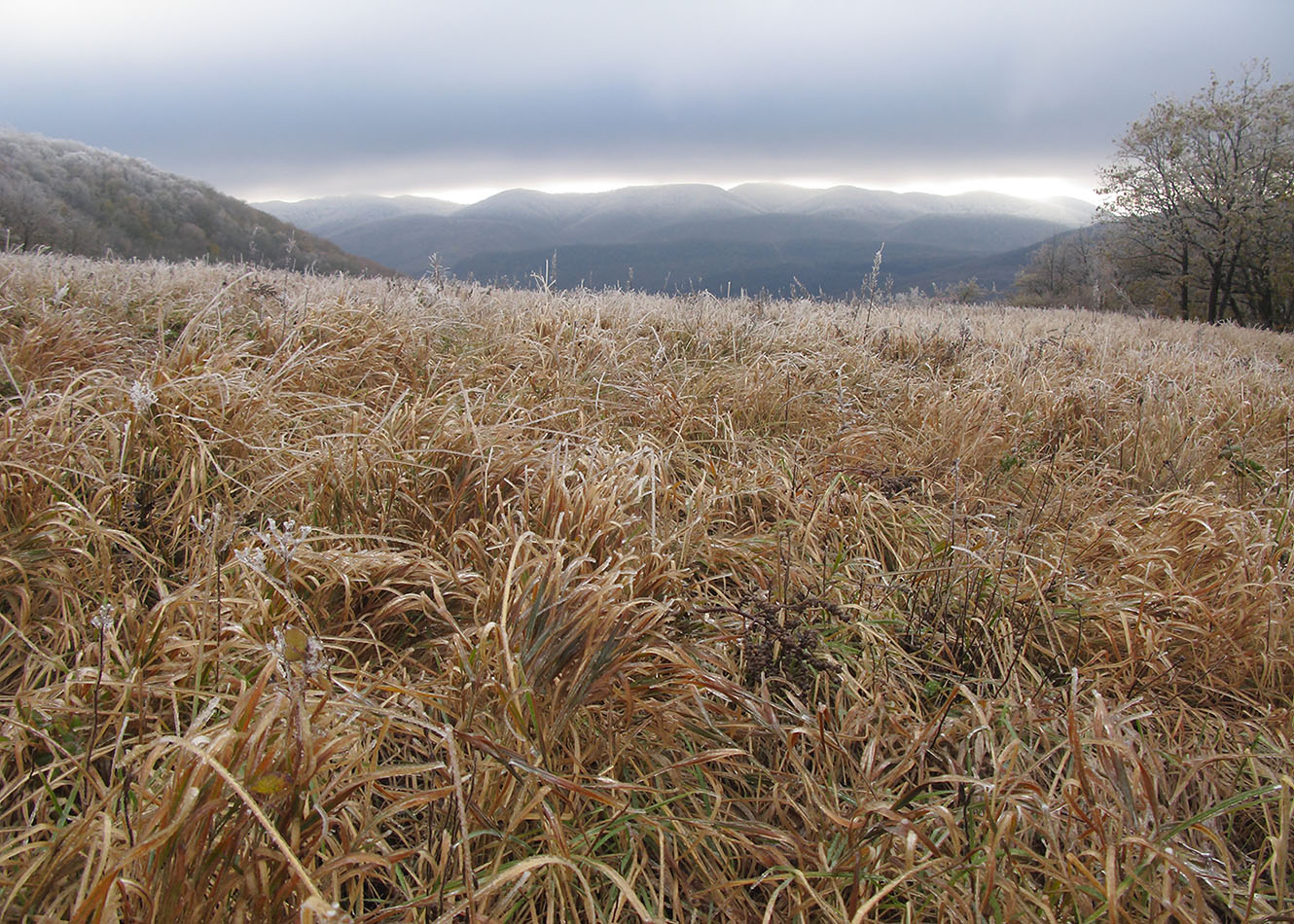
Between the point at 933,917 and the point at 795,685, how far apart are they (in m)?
0.72

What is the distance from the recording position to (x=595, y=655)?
190 cm

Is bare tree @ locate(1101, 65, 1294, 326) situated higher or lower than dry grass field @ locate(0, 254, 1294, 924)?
higher

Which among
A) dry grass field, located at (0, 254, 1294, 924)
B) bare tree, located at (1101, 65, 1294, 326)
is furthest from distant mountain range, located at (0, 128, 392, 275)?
bare tree, located at (1101, 65, 1294, 326)

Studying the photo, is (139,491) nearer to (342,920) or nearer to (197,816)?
(197,816)

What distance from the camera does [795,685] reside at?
2186 mm

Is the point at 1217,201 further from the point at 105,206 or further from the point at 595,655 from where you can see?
the point at 105,206

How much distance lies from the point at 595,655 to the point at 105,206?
40.4m


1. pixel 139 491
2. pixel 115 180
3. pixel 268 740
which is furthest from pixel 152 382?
pixel 115 180

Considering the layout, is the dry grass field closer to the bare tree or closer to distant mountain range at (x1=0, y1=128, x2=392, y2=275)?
distant mountain range at (x1=0, y1=128, x2=392, y2=275)

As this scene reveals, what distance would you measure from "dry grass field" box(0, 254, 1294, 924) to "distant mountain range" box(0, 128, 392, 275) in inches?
948

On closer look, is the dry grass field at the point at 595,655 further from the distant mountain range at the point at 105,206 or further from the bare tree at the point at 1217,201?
the bare tree at the point at 1217,201

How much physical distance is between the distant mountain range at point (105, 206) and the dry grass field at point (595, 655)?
79.0 feet

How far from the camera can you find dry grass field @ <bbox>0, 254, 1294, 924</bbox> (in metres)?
1.46

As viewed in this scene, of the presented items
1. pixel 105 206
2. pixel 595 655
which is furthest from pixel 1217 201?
pixel 105 206
